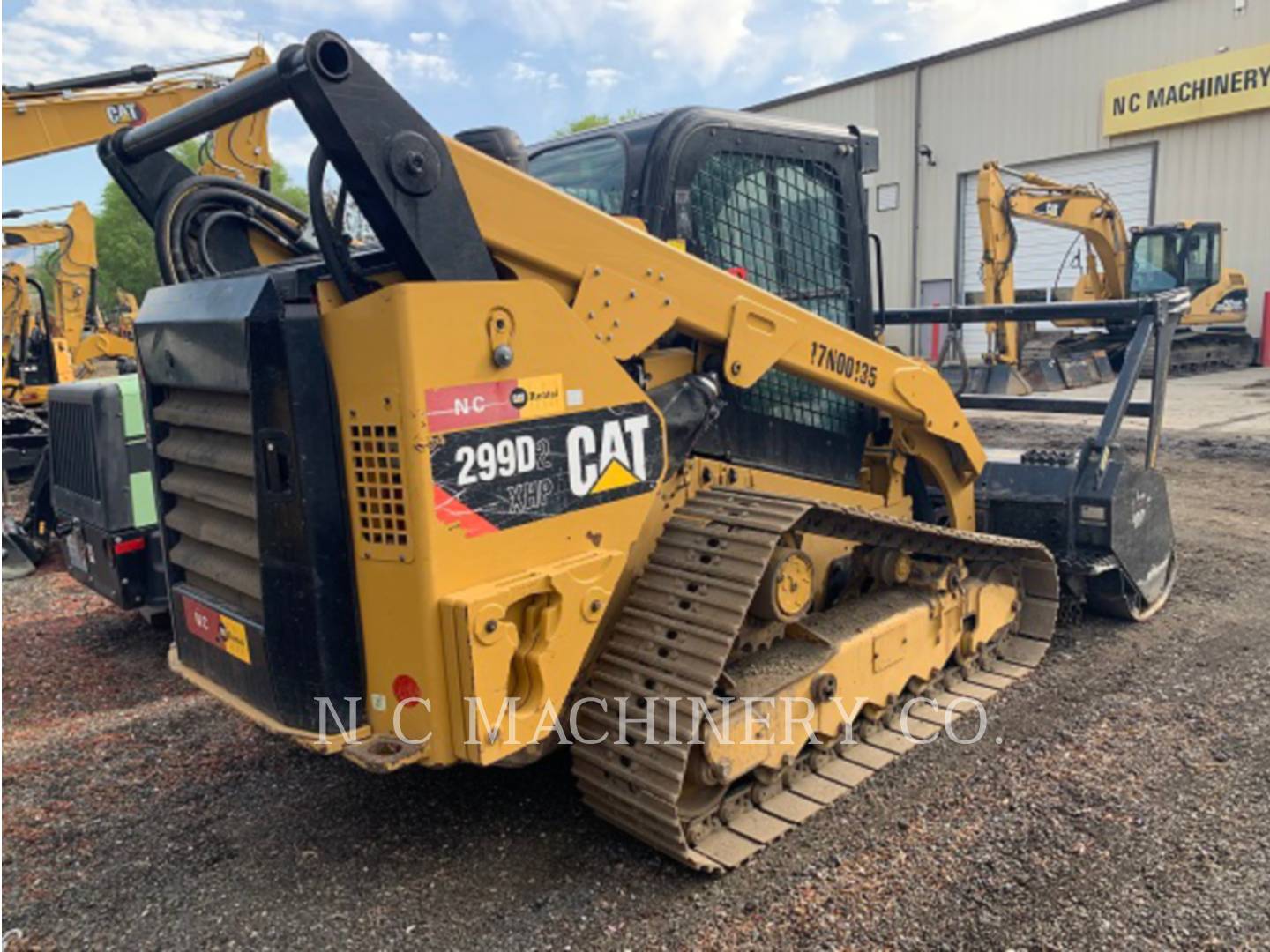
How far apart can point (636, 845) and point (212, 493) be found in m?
1.77

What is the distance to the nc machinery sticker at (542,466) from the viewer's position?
2.68m

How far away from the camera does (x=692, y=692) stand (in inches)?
115

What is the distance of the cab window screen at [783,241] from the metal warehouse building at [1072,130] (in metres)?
18.1

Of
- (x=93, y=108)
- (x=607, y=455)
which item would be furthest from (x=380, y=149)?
(x=93, y=108)

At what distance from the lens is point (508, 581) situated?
109 inches

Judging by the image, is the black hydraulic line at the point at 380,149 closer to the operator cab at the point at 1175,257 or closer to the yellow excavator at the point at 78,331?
the yellow excavator at the point at 78,331

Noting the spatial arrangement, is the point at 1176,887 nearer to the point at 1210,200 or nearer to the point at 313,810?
the point at 313,810

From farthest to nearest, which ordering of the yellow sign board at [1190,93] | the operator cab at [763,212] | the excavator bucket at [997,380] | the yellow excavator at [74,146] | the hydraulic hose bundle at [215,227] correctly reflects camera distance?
the yellow sign board at [1190,93] < the excavator bucket at [997,380] < the yellow excavator at [74,146] < the operator cab at [763,212] < the hydraulic hose bundle at [215,227]

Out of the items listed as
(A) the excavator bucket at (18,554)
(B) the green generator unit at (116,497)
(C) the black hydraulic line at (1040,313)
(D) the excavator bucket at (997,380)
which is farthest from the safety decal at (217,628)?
(D) the excavator bucket at (997,380)

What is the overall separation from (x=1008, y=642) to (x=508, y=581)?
3095 mm

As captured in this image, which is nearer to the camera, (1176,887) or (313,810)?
(1176,887)

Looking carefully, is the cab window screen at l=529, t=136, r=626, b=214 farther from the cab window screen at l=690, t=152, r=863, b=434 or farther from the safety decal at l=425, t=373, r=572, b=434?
the safety decal at l=425, t=373, r=572, b=434

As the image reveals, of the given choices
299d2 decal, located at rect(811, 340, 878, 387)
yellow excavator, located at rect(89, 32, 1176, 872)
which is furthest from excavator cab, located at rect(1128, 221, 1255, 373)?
yellow excavator, located at rect(89, 32, 1176, 872)

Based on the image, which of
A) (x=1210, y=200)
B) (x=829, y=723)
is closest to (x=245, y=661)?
(x=829, y=723)
